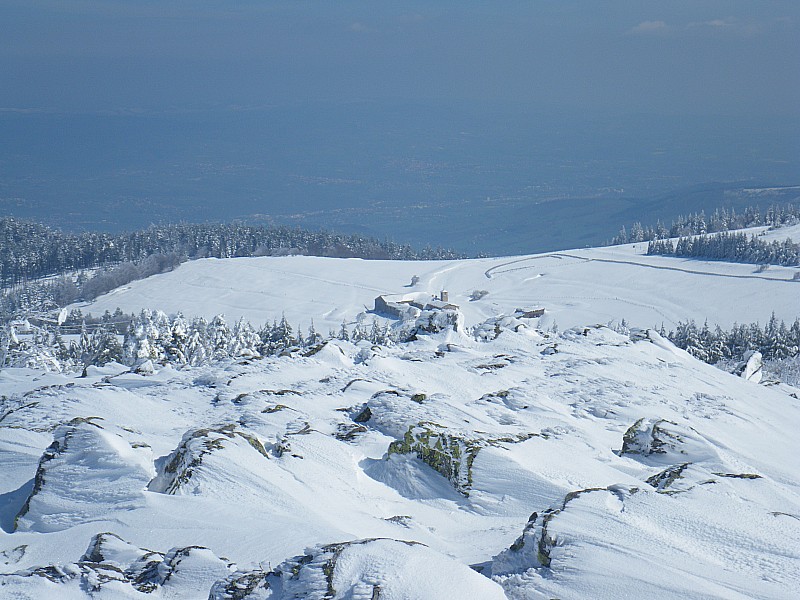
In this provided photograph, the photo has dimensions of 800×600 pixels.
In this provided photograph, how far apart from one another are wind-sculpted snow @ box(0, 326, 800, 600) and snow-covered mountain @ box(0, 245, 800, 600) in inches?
1.4

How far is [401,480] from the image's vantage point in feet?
41.3

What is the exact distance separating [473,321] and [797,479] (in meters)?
58.6

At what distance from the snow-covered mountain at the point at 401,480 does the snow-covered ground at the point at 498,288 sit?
50860 mm

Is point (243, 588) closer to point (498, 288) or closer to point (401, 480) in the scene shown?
point (401, 480)

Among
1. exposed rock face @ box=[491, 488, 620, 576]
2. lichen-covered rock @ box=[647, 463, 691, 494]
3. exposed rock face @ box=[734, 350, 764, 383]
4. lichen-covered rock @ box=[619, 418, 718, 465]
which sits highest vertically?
exposed rock face @ box=[491, 488, 620, 576]

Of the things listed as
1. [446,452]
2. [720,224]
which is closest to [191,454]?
[446,452]

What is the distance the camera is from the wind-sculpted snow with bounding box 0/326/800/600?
801 cm

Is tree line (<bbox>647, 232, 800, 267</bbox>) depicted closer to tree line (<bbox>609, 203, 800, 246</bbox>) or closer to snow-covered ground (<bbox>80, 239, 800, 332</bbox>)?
snow-covered ground (<bbox>80, 239, 800, 332</bbox>)

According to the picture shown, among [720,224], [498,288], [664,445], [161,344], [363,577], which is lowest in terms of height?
[498,288]

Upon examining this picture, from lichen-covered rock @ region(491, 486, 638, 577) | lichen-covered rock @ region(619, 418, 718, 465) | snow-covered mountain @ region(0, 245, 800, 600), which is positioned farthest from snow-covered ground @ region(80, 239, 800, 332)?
lichen-covered rock @ region(491, 486, 638, 577)

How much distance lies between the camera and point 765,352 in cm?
5288

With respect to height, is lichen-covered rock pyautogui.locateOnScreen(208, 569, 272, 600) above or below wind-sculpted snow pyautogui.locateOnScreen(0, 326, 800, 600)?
above

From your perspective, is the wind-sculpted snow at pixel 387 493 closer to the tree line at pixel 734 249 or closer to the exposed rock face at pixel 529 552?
the exposed rock face at pixel 529 552

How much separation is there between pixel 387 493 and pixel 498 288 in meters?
80.3
